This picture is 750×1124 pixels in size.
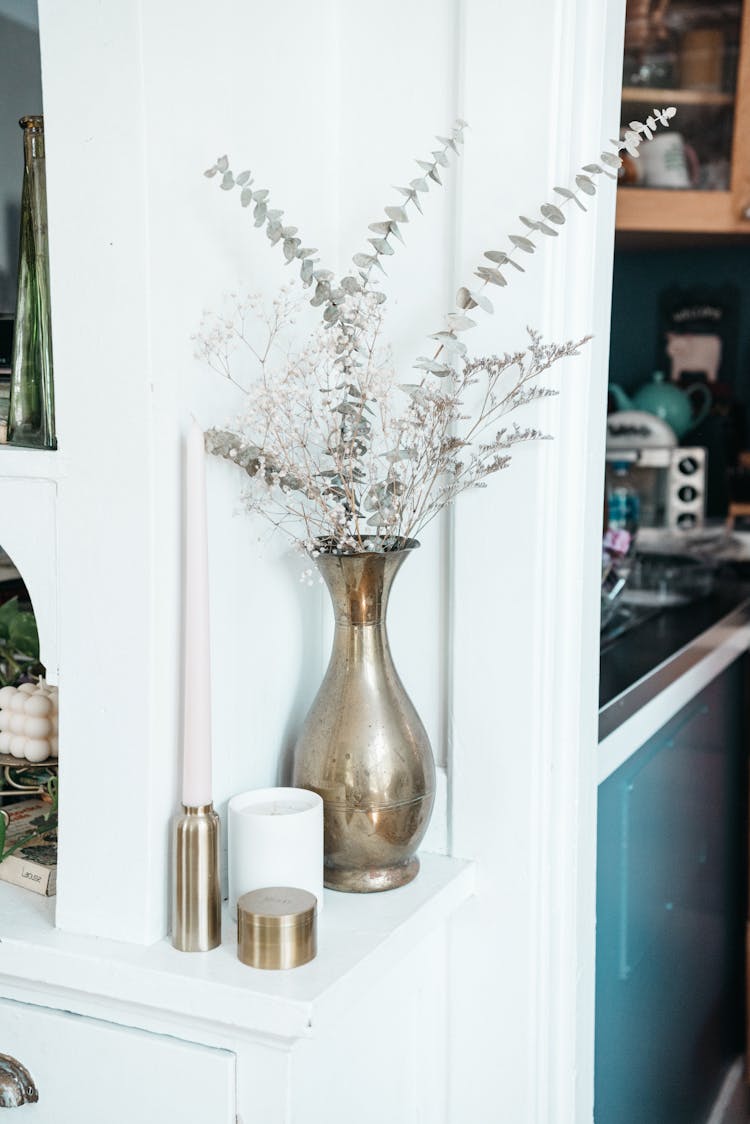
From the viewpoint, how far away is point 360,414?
877 mm

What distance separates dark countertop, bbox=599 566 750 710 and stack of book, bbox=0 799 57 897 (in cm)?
72

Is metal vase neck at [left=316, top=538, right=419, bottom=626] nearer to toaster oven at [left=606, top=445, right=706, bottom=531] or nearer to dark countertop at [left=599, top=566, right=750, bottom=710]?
dark countertop at [left=599, top=566, right=750, bottom=710]

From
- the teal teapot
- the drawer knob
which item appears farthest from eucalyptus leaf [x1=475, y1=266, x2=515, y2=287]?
the teal teapot

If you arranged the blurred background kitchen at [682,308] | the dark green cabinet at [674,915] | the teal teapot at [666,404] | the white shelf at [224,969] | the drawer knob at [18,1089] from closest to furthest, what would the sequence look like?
1. the white shelf at [224,969]
2. the drawer knob at [18,1089]
3. the dark green cabinet at [674,915]
4. the blurred background kitchen at [682,308]
5. the teal teapot at [666,404]

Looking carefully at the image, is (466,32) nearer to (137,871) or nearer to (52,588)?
(52,588)

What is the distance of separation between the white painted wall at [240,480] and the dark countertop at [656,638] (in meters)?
0.45

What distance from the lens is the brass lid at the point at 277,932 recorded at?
0.81 m

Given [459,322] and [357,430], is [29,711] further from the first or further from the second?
[459,322]

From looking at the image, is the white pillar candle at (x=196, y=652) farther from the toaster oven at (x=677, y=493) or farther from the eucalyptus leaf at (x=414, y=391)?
the toaster oven at (x=677, y=493)

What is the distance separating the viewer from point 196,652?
2.78 ft

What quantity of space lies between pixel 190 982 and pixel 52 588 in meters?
0.32

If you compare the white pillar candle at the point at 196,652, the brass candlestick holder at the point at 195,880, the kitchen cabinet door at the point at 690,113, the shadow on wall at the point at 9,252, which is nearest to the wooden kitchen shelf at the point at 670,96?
the kitchen cabinet door at the point at 690,113

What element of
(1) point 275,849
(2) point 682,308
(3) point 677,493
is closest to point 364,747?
(1) point 275,849

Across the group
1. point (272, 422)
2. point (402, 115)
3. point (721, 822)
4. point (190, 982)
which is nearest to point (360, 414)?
point (272, 422)
